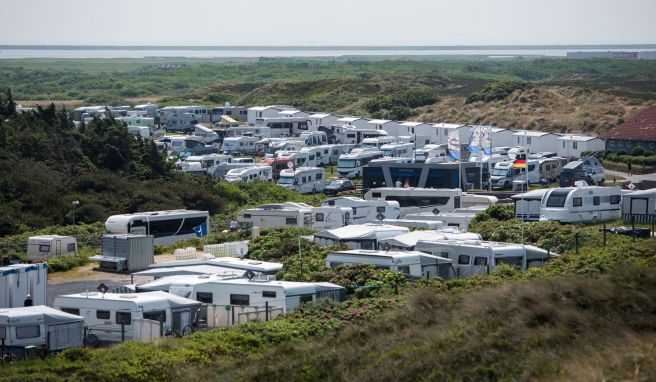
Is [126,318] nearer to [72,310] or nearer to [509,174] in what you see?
[72,310]

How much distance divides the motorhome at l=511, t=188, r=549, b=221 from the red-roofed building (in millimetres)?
19224

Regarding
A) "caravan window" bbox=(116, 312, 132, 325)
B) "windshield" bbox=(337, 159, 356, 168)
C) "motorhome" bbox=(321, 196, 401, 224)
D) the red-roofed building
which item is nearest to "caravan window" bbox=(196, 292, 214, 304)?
"caravan window" bbox=(116, 312, 132, 325)

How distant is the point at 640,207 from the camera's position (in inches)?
927

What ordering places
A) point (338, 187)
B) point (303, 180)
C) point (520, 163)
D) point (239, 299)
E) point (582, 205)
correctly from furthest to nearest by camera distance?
point (303, 180)
point (338, 187)
point (520, 163)
point (582, 205)
point (239, 299)

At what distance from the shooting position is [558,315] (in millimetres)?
11234

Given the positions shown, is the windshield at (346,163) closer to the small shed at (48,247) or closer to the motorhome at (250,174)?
the motorhome at (250,174)

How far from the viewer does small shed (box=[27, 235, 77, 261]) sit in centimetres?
2148

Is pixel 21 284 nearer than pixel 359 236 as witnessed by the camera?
Yes

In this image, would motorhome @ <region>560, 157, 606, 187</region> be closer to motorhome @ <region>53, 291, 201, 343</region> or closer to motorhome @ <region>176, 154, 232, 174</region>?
motorhome @ <region>176, 154, 232, 174</region>

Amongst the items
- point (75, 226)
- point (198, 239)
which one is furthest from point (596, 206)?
point (75, 226)

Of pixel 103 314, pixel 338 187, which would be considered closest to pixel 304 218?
pixel 103 314

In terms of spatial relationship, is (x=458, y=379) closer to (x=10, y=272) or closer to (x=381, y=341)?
(x=381, y=341)

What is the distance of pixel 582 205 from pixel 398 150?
19.1 metres

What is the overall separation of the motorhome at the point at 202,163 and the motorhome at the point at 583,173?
12.6 metres
